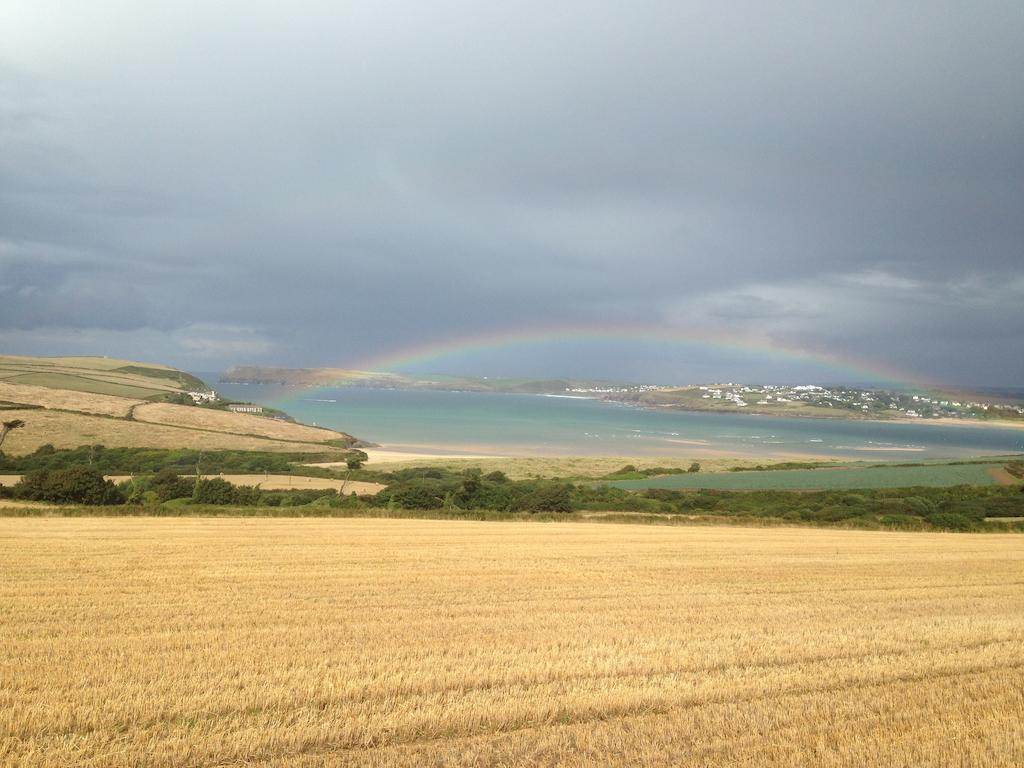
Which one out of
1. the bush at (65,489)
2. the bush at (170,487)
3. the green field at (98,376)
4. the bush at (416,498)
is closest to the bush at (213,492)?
the bush at (170,487)

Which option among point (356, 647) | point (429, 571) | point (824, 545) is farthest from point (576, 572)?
point (824, 545)

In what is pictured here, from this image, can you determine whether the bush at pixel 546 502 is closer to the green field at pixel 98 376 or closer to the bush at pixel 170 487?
the bush at pixel 170 487

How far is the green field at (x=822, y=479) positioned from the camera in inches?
2132

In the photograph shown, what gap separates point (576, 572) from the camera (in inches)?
643

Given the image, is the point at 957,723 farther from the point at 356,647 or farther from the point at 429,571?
the point at 429,571

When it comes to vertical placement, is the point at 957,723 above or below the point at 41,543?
above

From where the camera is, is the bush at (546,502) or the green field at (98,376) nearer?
the bush at (546,502)

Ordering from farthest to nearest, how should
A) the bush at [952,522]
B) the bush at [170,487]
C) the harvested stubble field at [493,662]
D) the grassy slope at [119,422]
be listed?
the grassy slope at [119,422] < the bush at [170,487] < the bush at [952,522] < the harvested stubble field at [493,662]

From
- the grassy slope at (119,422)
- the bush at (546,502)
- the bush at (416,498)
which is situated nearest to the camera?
the bush at (416,498)

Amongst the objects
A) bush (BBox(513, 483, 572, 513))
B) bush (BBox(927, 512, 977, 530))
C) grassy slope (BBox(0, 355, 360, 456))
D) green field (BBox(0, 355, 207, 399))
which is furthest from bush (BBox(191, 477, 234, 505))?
green field (BBox(0, 355, 207, 399))

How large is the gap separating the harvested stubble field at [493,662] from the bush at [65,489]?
49.3ft

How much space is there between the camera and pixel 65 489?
1204 inches

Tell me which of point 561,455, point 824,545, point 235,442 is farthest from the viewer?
point 561,455

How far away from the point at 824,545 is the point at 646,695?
18.3 m
